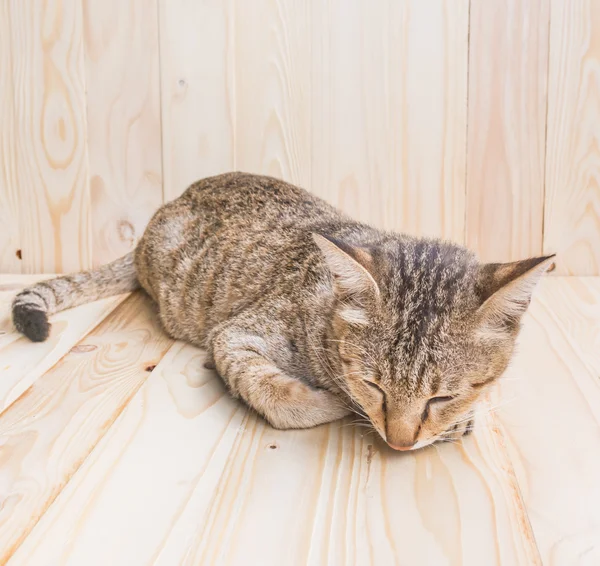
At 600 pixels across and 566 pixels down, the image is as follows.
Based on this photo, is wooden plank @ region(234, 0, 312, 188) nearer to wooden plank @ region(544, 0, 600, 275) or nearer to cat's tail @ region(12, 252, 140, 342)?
cat's tail @ region(12, 252, 140, 342)

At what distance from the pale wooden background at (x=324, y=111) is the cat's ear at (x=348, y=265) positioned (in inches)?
62.2

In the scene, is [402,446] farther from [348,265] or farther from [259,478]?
[348,265]

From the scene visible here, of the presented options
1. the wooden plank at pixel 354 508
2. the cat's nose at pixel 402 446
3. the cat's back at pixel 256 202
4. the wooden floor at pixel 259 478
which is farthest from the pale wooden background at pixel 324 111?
the cat's nose at pixel 402 446

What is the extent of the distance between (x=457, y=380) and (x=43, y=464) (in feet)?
3.44

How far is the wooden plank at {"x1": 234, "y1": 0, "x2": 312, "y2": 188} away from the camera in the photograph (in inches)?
128

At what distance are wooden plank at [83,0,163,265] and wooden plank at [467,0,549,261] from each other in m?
1.45

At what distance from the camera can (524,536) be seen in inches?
60.6

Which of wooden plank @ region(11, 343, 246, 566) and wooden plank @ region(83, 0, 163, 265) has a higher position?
wooden plank @ region(83, 0, 163, 265)

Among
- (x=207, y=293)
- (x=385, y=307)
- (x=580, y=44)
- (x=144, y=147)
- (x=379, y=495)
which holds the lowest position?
(x=379, y=495)

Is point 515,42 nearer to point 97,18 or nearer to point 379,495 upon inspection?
point 97,18

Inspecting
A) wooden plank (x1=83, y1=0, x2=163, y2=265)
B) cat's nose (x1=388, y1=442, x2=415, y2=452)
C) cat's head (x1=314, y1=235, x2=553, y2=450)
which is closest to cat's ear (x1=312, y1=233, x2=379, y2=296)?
cat's head (x1=314, y1=235, x2=553, y2=450)

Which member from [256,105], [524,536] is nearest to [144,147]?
[256,105]

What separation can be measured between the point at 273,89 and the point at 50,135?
3.46ft

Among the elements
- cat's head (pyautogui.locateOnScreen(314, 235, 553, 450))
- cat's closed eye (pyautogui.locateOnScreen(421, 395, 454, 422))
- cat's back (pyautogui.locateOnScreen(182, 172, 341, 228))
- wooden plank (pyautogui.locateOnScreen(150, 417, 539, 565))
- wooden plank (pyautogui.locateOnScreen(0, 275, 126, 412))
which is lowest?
wooden plank (pyautogui.locateOnScreen(150, 417, 539, 565))
